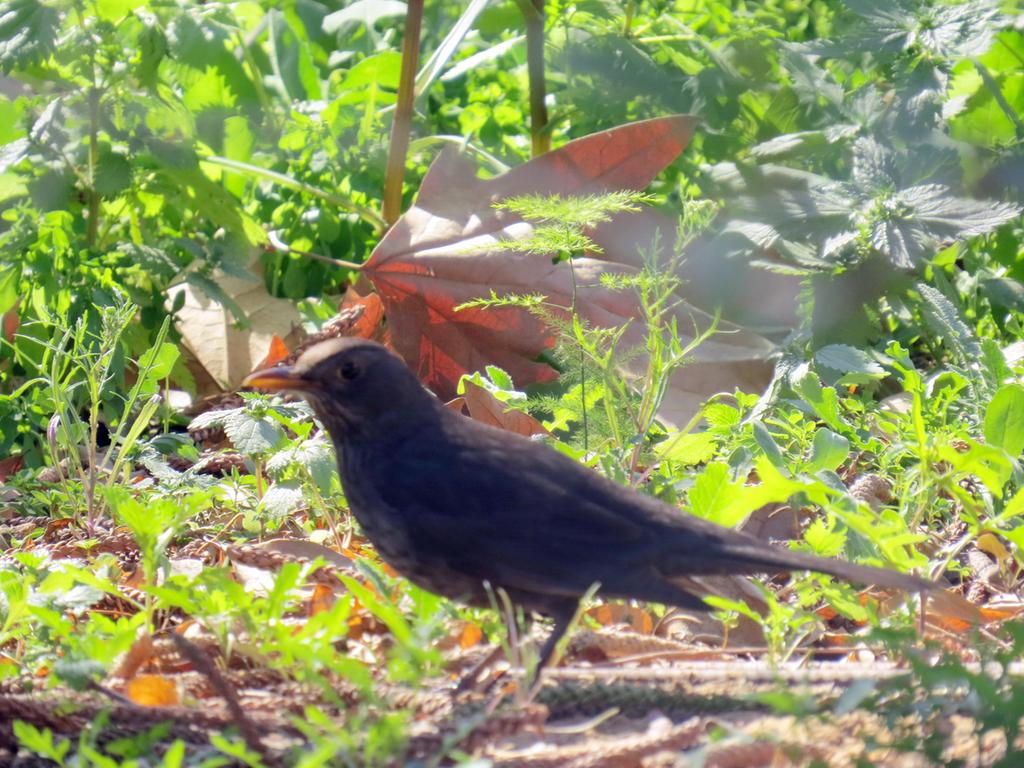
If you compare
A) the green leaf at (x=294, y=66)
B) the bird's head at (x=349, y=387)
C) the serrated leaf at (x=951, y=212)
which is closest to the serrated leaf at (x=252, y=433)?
the bird's head at (x=349, y=387)

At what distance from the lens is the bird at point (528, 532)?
298 centimetres

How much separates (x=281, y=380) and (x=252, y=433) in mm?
647

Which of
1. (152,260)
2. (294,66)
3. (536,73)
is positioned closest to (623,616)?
(152,260)

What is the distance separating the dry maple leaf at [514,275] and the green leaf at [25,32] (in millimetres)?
1343

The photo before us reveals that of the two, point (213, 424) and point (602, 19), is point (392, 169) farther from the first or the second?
point (213, 424)

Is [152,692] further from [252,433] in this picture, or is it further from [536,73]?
[536,73]

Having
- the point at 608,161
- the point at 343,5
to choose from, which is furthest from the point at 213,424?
the point at 343,5

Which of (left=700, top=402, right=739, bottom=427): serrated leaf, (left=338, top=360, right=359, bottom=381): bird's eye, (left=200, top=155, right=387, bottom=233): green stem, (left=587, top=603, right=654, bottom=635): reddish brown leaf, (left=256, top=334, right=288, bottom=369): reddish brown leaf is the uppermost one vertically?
(left=200, top=155, right=387, bottom=233): green stem

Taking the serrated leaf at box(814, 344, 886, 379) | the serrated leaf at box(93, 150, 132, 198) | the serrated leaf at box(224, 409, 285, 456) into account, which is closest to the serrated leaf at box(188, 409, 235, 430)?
the serrated leaf at box(224, 409, 285, 456)

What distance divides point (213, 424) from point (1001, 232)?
2939mm

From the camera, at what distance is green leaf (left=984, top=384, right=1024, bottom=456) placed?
3.60 m

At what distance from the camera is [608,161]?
206 inches

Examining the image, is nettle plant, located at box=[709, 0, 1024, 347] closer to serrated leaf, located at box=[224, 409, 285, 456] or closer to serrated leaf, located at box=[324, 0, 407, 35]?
serrated leaf, located at box=[224, 409, 285, 456]

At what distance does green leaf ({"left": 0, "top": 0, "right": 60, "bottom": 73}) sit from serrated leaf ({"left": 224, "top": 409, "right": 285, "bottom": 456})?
1540mm
